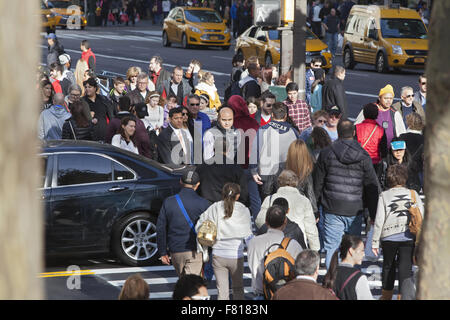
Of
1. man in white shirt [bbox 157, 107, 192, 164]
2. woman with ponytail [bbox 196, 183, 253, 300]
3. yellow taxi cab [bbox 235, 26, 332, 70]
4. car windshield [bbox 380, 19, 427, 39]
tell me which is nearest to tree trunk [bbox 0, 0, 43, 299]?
woman with ponytail [bbox 196, 183, 253, 300]

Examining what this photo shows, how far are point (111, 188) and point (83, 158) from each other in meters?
0.48

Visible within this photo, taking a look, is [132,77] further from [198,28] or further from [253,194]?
[198,28]

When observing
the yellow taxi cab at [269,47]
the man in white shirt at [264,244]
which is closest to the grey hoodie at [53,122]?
the man in white shirt at [264,244]

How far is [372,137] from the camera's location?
420 inches

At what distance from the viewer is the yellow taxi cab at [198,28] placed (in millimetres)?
39688

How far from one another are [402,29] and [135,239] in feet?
73.7

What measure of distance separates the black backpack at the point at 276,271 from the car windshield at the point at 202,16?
33.8 metres

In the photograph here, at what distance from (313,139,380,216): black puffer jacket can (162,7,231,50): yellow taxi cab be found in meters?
31.0
